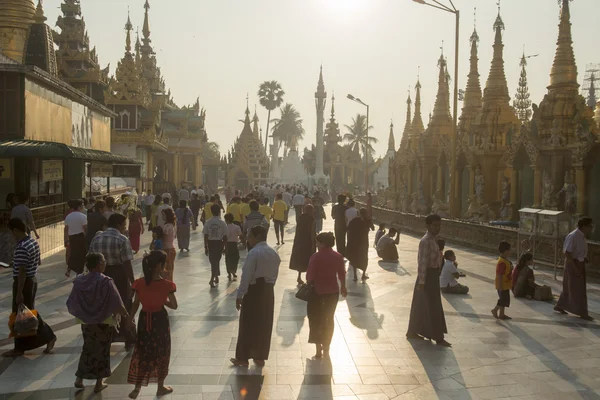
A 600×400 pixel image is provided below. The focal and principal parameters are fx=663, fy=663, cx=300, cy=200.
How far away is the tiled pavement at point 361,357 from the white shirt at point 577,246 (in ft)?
3.40

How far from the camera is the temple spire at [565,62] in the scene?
22.1 m

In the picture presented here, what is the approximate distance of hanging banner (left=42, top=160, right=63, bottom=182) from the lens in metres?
18.1

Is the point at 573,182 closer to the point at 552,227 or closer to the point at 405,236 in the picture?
the point at 552,227

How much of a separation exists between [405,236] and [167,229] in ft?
51.4

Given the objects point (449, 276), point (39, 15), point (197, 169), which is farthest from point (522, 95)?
point (449, 276)

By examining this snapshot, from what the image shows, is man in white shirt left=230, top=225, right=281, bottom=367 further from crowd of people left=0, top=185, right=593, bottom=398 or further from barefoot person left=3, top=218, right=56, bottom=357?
barefoot person left=3, top=218, right=56, bottom=357

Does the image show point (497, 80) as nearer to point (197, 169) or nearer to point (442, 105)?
point (442, 105)

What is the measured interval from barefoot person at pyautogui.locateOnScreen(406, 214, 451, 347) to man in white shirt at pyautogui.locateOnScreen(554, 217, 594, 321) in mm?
2924

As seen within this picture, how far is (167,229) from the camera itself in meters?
12.4

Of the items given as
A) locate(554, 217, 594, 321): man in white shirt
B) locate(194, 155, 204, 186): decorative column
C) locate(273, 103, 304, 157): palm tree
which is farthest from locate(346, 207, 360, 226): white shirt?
locate(273, 103, 304, 157): palm tree

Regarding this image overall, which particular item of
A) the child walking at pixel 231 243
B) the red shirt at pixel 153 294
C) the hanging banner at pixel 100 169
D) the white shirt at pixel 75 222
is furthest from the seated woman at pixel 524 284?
the hanging banner at pixel 100 169

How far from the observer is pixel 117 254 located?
8273 millimetres

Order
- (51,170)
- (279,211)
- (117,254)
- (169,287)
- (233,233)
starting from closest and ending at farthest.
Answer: (169,287) → (117,254) → (233,233) → (51,170) → (279,211)

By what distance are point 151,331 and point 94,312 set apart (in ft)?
2.08
